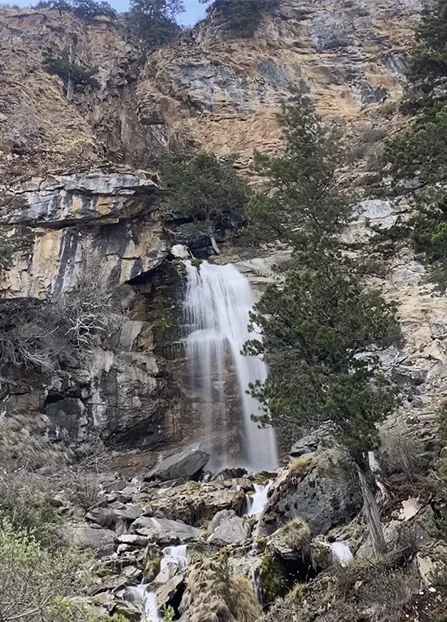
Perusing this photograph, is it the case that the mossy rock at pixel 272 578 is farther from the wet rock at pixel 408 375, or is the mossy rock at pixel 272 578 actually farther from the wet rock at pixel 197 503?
the wet rock at pixel 408 375

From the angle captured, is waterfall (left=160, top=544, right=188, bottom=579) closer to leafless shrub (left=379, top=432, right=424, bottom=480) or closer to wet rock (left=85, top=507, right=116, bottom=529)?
wet rock (left=85, top=507, right=116, bottom=529)

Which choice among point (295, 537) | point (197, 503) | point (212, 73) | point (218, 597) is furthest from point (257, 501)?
point (212, 73)

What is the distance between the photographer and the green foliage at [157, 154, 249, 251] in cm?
3130

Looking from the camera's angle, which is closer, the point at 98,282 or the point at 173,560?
the point at 173,560

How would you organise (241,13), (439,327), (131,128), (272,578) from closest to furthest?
(272,578)
(439,327)
(131,128)
(241,13)

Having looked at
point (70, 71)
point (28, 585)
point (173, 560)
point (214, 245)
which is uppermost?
point (70, 71)

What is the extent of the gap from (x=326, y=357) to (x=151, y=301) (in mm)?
16756

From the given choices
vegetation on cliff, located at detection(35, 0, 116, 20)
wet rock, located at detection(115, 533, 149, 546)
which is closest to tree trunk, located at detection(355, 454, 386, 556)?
wet rock, located at detection(115, 533, 149, 546)

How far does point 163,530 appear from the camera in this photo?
41.4ft

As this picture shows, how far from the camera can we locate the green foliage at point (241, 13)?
153 ft

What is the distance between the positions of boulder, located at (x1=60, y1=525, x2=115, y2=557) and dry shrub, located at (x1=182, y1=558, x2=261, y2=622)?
10.5 feet

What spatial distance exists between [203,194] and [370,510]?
24.1m

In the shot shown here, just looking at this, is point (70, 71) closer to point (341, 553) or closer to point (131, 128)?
point (131, 128)

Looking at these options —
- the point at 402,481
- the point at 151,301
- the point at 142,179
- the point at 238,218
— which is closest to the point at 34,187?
the point at 142,179
